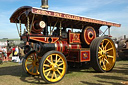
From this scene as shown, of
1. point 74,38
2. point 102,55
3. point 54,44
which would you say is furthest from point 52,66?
point 102,55

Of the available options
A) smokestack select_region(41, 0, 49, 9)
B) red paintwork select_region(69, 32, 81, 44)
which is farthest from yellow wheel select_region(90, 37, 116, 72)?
smokestack select_region(41, 0, 49, 9)

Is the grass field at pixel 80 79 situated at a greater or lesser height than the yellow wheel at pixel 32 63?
lesser

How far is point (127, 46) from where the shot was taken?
9.73 m

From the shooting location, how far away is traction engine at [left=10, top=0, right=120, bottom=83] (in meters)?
4.59

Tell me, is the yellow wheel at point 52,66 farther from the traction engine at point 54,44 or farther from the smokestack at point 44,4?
the smokestack at point 44,4

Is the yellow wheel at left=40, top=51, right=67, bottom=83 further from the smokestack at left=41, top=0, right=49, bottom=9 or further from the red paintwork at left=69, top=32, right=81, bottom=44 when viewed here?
the smokestack at left=41, top=0, right=49, bottom=9

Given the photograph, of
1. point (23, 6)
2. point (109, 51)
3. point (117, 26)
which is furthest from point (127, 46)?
point (23, 6)

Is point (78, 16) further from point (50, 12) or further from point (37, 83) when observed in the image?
point (37, 83)

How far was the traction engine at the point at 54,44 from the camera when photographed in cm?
459

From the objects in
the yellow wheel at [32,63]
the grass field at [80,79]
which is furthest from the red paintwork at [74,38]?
the yellow wheel at [32,63]

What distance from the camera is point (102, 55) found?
5.91m

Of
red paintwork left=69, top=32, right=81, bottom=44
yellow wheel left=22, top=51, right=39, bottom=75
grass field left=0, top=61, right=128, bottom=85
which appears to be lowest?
grass field left=0, top=61, right=128, bottom=85

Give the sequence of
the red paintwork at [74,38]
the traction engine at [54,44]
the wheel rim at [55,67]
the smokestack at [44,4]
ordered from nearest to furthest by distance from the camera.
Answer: the wheel rim at [55,67]
the traction engine at [54,44]
the red paintwork at [74,38]
the smokestack at [44,4]

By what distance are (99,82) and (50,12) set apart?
113 inches
